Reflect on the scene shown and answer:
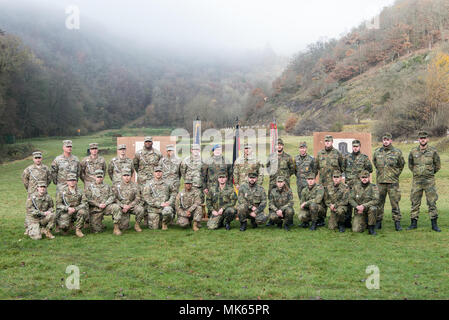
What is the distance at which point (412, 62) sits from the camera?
6456 centimetres

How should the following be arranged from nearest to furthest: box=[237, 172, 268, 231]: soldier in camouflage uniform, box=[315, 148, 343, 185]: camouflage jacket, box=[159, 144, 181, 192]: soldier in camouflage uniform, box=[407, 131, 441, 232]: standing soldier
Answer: box=[407, 131, 441, 232]: standing soldier
box=[237, 172, 268, 231]: soldier in camouflage uniform
box=[315, 148, 343, 185]: camouflage jacket
box=[159, 144, 181, 192]: soldier in camouflage uniform

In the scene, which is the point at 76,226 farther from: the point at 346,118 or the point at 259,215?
the point at 346,118

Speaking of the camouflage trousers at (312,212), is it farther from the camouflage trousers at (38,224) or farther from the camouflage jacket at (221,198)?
the camouflage trousers at (38,224)

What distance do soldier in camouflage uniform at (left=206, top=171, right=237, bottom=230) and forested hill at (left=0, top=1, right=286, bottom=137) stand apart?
34.9 metres

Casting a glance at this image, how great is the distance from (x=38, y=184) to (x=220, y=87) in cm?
10845

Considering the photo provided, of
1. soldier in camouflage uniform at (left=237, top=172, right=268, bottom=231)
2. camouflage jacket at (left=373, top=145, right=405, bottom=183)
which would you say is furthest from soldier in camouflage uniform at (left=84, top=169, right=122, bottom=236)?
camouflage jacket at (left=373, top=145, right=405, bottom=183)

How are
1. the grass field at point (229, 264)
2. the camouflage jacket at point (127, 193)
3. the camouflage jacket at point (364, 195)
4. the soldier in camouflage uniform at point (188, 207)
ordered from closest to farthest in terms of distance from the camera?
the grass field at point (229, 264) < the camouflage jacket at point (364, 195) < the soldier in camouflage uniform at point (188, 207) < the camouflage jacket at point (127, 193)

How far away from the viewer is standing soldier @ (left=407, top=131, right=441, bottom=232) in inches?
377

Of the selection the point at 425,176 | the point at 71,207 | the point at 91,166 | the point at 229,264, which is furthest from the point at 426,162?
the point at 71,207

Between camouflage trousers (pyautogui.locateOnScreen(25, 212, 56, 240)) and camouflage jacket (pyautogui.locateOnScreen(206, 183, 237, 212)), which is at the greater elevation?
camouflage jacket (pyautogui.locateOnScreen(206, 183, 237, 212))

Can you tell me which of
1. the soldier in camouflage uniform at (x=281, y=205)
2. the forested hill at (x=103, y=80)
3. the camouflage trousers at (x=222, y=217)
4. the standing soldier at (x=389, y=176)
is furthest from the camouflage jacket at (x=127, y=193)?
the forested hill at (x=103, y=80)

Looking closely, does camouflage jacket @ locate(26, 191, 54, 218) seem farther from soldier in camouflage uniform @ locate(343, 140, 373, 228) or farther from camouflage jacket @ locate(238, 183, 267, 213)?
A: soldier in camouflage uniform @ locate(343, 140, 373, 228)

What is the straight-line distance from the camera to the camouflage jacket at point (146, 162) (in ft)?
37.6

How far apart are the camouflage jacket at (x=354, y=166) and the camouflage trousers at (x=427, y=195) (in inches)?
46.6
